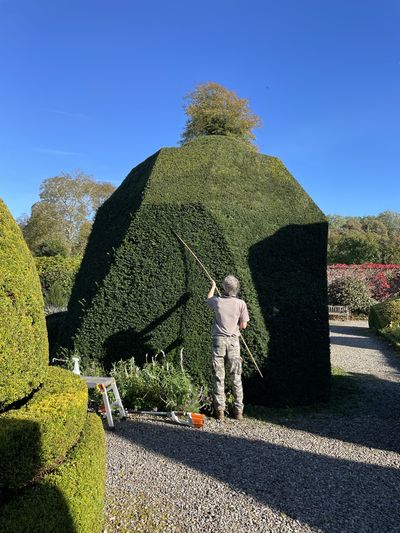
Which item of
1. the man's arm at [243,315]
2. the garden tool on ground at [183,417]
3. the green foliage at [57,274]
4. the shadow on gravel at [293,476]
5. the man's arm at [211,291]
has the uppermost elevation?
the green foliage at [57,274]

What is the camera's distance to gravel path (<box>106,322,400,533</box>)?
3000mm

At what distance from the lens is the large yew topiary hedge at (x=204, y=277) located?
18.8 feet

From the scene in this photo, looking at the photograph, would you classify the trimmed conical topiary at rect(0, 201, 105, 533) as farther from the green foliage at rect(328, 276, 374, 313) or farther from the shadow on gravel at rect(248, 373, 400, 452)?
the green foliage at rect(328, 276, 374, 313)

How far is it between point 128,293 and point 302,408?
108 inches

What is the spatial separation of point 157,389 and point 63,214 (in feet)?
104

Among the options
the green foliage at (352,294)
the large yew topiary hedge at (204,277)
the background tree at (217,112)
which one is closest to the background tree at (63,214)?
the background tree at (217,112)

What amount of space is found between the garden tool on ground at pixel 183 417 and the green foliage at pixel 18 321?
2.67 meters

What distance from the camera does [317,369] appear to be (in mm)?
6094

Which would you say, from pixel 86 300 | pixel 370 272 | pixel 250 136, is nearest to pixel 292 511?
pixel 86 300

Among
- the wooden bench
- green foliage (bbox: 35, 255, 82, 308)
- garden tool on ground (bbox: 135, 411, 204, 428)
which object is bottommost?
garden tool on ground (bbox: 135, 411, 204, 428)

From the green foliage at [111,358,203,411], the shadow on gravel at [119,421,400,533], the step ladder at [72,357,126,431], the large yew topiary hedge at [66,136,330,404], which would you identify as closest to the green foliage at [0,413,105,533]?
the shadow on gravel at [119,421,400,533]

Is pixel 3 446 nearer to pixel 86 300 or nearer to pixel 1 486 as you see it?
pixel 1 486

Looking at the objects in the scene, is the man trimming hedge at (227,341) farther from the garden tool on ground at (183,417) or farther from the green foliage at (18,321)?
the green foliage at (18,321)

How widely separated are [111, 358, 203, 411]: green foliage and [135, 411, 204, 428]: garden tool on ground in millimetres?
83
